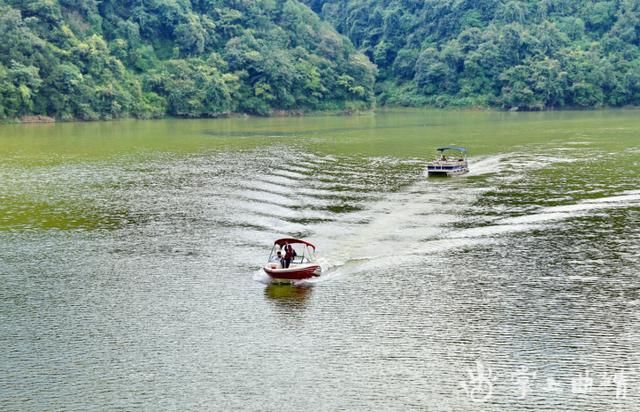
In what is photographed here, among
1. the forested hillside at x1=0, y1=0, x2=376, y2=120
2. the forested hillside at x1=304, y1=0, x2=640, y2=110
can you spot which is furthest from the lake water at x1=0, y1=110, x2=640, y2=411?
the forested hillside at x1=304, y1=0, x2=640, y2=110

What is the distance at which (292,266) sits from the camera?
27062 mm

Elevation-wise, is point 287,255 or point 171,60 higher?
point 171,60

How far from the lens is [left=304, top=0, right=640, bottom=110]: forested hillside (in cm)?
12781

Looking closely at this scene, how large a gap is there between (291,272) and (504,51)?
11647 centimetres

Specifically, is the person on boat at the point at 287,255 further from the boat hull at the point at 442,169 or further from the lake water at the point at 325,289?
the boat hull at the point at 442,169

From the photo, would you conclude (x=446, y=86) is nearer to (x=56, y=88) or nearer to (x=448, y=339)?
(x=56, y=88)

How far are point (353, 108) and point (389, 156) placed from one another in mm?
67006

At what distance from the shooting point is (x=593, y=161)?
5344 cm

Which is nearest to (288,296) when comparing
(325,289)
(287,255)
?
(325,289)

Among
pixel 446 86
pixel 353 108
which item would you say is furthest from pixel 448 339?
pixel 446 86

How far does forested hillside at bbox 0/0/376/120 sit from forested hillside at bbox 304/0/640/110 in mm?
18122
